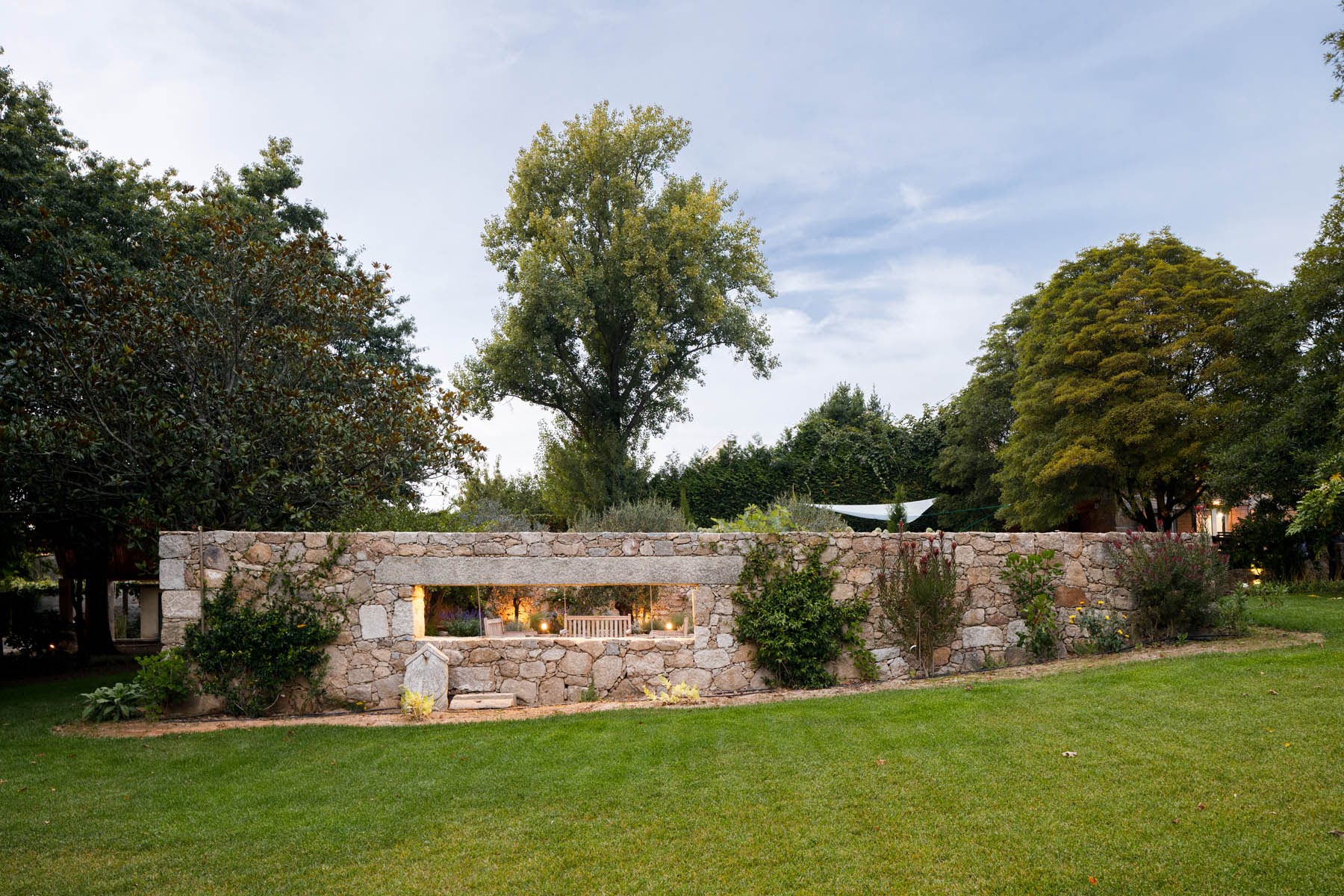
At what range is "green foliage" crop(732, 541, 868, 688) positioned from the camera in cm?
878

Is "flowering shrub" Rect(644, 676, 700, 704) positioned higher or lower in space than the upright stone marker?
lower

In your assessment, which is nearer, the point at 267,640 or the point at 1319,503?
the point at 1319,503

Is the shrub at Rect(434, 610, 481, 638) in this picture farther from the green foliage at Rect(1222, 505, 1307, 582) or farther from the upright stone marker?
the green foliage at Rect(1222, 505, 1307, 582)

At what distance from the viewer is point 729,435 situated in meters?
28.0

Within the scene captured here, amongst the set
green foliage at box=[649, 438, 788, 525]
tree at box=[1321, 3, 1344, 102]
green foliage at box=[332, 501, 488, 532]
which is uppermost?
tree at box=[1321, 3, 1344, 102]

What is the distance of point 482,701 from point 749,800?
15.4 ft

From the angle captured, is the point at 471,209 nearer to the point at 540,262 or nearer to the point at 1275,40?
the point at 540,262

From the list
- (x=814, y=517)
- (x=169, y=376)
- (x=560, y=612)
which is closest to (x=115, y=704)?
(x=169, y=376)

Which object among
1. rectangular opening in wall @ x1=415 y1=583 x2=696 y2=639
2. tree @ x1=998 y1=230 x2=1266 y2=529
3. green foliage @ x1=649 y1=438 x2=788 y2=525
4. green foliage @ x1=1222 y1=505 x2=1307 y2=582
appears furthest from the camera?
green foliage @ x1=649 y1=438 x2=788 y2=525

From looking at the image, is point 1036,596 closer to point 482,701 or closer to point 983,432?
point 482,701

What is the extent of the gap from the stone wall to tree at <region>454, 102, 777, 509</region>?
13465mm

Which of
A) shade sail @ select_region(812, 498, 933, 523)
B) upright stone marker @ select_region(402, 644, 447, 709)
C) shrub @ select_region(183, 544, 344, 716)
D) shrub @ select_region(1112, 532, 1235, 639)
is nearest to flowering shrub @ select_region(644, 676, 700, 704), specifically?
upright stone marker @ select_region(402, 644, 447, 709)

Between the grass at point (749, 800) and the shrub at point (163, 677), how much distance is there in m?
0.81

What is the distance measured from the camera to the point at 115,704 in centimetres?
848
